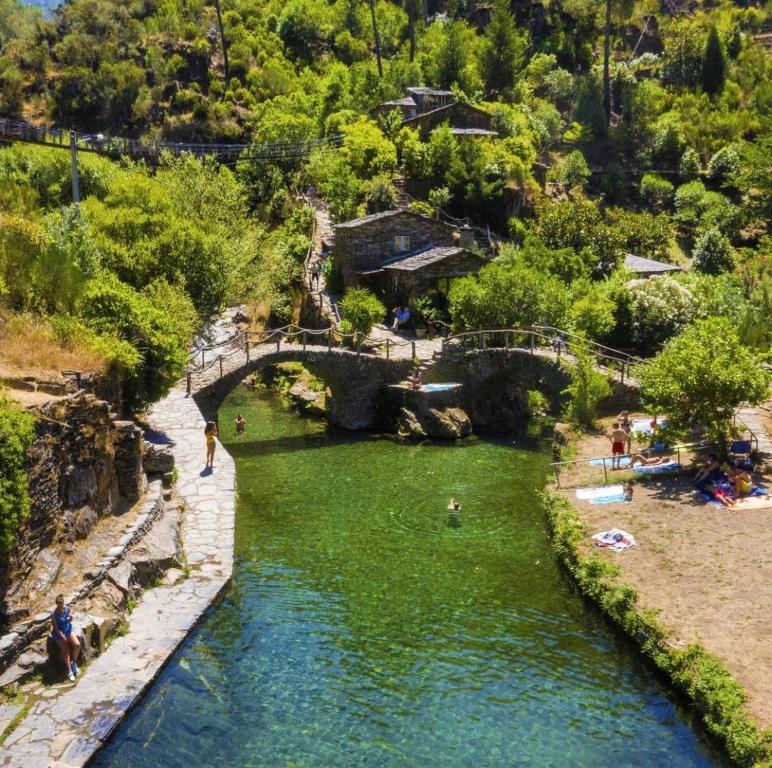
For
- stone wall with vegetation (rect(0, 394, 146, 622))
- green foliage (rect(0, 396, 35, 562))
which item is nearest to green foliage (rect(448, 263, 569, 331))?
stone wall with vegetation (rect(0, 394, 146, 622))

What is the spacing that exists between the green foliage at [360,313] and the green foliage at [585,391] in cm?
1027

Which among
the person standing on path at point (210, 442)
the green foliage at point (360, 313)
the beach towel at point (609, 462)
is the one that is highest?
the green foliage at point (360, 313)

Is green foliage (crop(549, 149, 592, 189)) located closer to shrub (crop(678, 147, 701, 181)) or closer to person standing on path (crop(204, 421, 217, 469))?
shrub (crop(678, 147, 701, 181))

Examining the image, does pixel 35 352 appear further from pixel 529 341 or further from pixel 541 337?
pixel 529 341

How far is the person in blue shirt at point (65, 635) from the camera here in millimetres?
17453

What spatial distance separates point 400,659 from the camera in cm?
2033

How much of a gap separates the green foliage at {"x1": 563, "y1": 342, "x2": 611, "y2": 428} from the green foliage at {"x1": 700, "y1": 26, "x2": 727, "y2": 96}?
65242mm

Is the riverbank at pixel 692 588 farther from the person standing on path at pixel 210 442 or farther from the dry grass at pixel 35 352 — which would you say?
the dry grass at pixel 35 352

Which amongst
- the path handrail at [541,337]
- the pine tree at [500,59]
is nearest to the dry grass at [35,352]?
the path handrail at [541,337]

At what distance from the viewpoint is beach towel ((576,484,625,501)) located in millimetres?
28719

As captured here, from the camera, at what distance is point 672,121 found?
82812mm

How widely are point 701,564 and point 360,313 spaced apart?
75.4ft

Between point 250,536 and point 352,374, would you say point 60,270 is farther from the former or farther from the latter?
point 352,374

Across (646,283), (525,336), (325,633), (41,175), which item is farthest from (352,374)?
(41,175)
